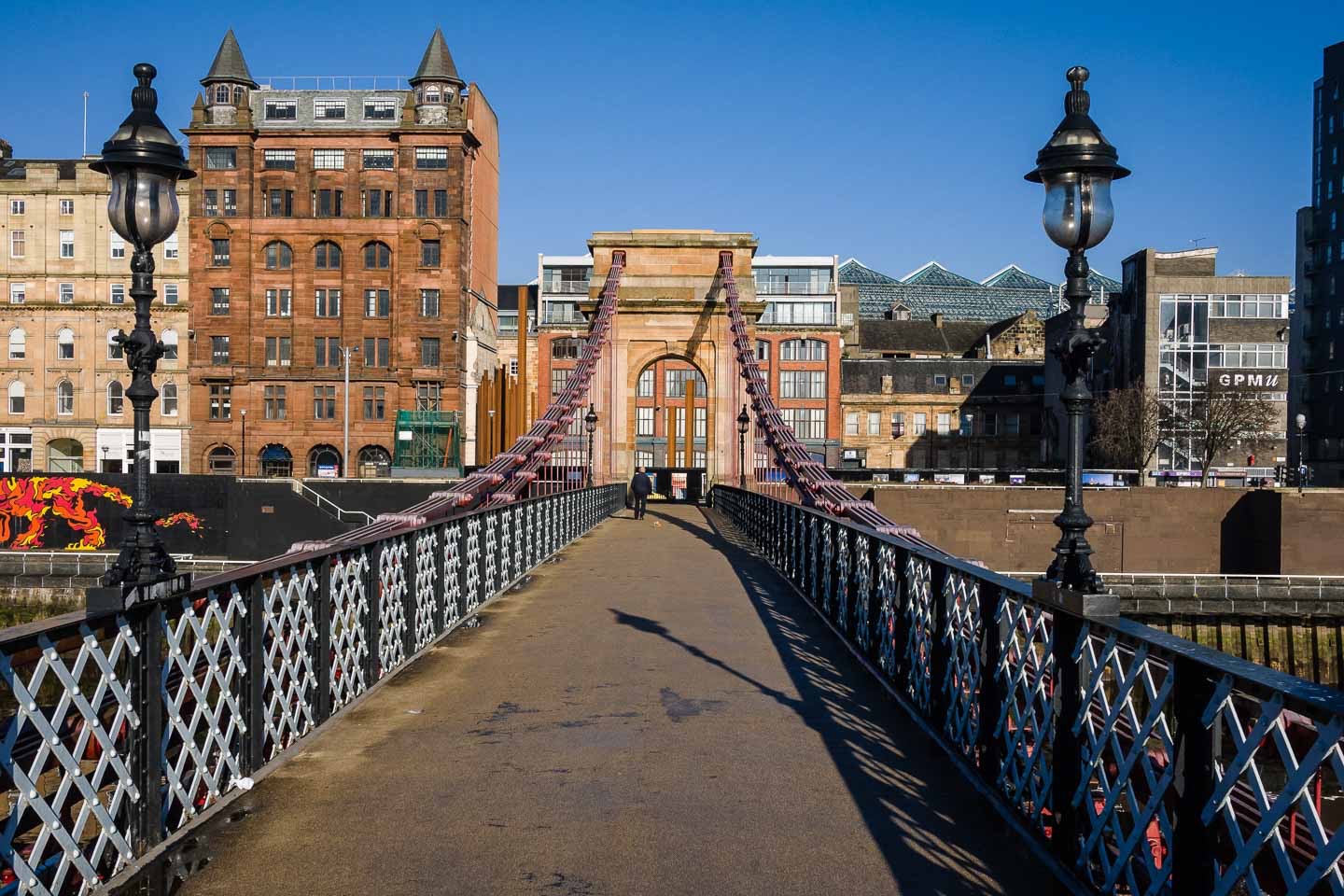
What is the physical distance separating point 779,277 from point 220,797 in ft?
272

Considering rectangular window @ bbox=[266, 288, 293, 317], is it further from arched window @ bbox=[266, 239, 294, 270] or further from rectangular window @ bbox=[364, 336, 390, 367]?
rectangular window @ bbox=[364, 336, 390, 367]

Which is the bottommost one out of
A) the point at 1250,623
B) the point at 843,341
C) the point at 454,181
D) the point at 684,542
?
the point at 1250,623

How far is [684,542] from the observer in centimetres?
2555

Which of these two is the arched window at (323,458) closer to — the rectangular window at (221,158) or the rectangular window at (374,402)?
the rectangular window at (374,402)

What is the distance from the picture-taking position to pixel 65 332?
67625mm

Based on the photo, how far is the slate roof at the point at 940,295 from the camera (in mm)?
151125

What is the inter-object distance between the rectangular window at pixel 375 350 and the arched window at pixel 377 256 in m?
3.99

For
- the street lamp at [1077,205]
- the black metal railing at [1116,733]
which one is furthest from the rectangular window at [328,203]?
the street lamp at [1077,205]

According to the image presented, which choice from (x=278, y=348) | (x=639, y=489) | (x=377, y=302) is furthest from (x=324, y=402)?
(x=639, y=489)

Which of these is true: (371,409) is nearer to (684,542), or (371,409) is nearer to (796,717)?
(684,542)

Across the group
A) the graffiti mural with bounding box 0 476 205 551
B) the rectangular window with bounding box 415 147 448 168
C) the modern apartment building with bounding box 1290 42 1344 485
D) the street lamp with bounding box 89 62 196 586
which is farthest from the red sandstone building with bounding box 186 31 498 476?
the street lamp with bounding box 89 62 196 586

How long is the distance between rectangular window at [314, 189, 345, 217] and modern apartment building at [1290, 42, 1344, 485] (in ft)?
185

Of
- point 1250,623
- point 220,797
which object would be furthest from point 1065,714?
point 1250,623

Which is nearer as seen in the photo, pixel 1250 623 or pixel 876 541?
pixel 876 541
